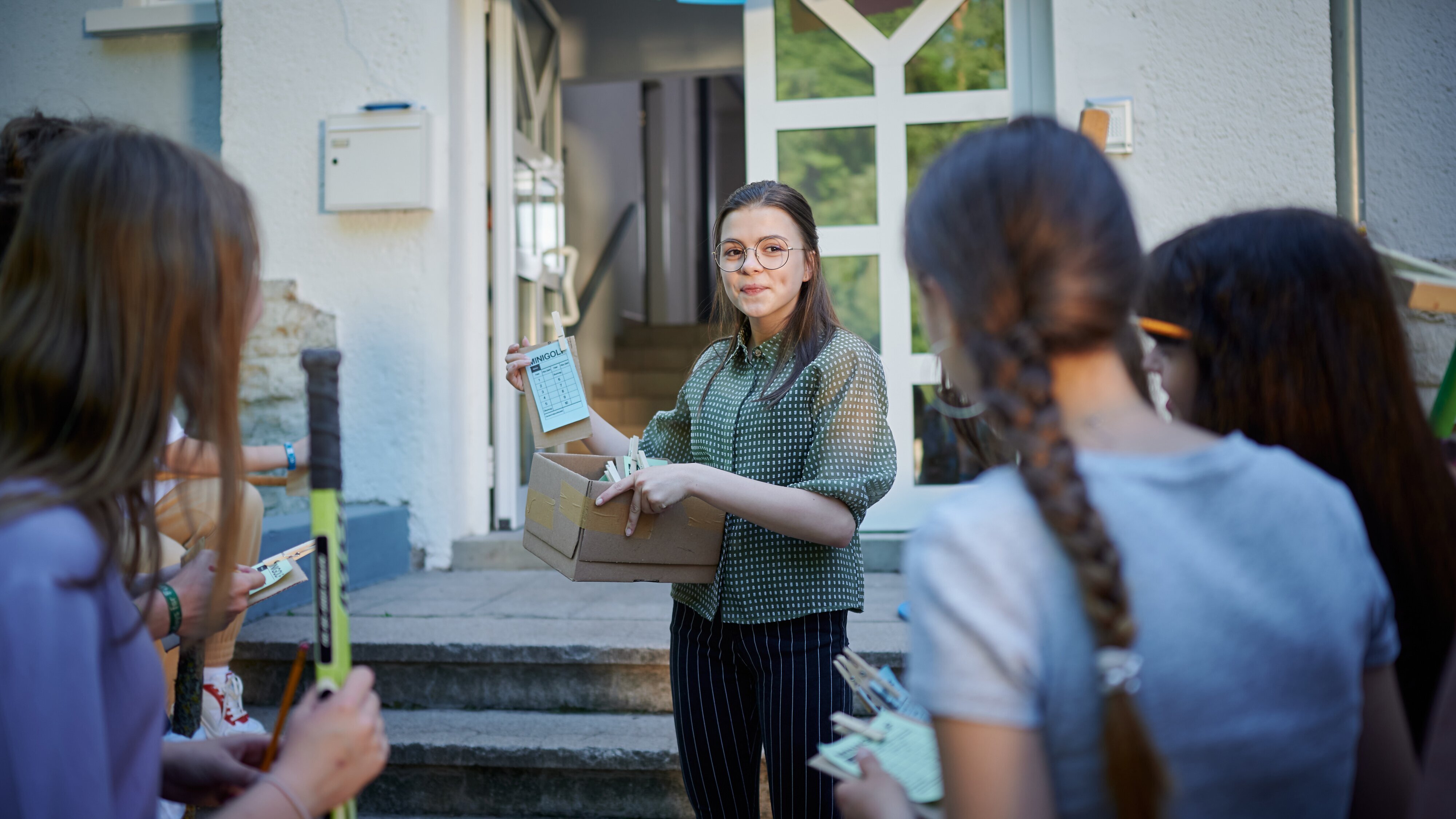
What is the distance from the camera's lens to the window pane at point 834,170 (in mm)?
4355

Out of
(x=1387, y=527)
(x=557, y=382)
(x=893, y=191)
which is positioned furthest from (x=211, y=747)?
(x=893, y=191)

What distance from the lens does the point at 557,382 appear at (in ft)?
6.36

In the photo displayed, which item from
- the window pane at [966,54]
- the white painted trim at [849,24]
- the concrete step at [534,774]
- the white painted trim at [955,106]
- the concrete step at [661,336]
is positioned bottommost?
the concrete step at [534,774]

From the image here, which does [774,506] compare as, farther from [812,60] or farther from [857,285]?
[812,60]

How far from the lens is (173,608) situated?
4.54ft

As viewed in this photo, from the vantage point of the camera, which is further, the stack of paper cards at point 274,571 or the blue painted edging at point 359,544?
the blue painted edging at point 359,544

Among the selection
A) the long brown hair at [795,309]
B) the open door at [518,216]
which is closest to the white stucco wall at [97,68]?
the open door at [518,216]

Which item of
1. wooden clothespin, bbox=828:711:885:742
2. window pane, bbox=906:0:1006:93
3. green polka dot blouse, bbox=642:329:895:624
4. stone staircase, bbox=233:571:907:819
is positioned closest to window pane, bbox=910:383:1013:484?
stone staircase, bbox=233:571:907:819

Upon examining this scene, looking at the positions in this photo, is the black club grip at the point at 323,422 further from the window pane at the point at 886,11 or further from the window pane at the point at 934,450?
the window pane at the point at 886,11

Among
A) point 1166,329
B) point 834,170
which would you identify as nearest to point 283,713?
point 1166,329

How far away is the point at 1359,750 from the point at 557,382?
1.49 m

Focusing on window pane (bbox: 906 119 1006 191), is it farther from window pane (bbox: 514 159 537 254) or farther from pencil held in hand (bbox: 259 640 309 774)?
pencil held in hand (bbox: 259 640 309 774)

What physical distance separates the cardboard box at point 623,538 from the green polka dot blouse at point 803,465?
0.17 ft

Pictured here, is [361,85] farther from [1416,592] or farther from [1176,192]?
[1416,592]
